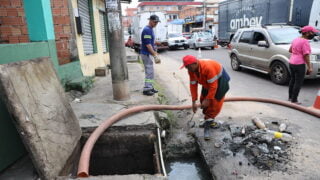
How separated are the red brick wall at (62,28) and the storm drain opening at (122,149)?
2.52 meters

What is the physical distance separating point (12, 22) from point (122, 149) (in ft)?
10.0

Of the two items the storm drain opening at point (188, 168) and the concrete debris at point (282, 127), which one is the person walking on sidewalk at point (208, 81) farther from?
the concrete debris at point (282, 127)

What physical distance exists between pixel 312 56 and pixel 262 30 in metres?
2.14

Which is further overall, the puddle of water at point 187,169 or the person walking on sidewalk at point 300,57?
the person walking on sidewalk at point 300,57

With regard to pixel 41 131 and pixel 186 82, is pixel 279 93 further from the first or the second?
pixel 41 131

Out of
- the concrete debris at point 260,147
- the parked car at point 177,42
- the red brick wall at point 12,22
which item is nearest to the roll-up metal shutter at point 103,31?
the red brick wall at point 12,22

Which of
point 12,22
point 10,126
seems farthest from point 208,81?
point 12,22

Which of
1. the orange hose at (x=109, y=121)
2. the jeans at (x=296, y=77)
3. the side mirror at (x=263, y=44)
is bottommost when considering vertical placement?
the orange hose at (x=109, y=121)

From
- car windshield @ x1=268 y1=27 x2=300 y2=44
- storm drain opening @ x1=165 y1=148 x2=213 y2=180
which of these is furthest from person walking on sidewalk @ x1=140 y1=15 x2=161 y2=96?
car windshield @ x1=268 y1=27 x2=300 y2=44

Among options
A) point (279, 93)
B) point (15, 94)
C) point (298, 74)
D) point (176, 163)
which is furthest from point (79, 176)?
point (279, 93)

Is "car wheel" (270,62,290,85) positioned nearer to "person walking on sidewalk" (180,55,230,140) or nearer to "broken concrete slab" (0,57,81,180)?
"person walking on sidewalk" (180,55,230,140)

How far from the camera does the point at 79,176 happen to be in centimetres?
253

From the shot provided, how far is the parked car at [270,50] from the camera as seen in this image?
684 cm

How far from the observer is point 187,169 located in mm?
3527
